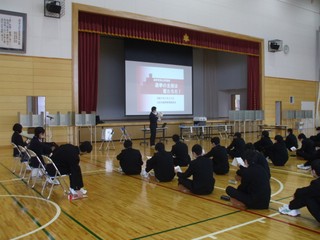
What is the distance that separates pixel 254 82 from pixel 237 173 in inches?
602

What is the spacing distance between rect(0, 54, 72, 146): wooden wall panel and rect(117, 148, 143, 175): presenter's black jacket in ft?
19.1

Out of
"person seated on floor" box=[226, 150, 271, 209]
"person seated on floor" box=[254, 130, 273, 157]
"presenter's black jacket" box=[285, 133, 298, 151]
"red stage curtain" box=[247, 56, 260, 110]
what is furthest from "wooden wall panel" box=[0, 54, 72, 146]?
"red stage curtain" box=[247, 56, 260, 110]

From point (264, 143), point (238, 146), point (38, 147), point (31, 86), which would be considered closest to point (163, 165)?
point (38, 147)

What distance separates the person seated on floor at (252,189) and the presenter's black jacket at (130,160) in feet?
9.28

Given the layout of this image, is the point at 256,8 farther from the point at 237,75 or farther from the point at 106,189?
the point at 106,189

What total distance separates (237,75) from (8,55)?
47.3 ft

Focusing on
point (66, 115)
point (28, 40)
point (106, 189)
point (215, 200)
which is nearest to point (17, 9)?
point (28, 40)

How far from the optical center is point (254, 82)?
1922 centimetres

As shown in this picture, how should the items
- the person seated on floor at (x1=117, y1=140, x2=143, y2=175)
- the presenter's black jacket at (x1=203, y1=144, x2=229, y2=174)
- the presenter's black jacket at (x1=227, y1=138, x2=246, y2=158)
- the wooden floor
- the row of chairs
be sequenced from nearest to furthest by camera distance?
the wooden floor → the row of chairs → the person seated on floor at (x1=117, y1=140, x2=143, y2=175) → the presenter's black jacket at (x1=203, y1=144, x2=229, y2=174) → the presenter's black jacket at (x1=227, y1=138, x2=246, y2=158)

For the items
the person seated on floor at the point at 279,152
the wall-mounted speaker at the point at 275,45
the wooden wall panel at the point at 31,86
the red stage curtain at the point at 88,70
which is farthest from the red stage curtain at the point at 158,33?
the person seated on floor at the point at 279,152

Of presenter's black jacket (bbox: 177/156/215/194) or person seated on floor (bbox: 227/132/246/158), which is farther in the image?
person seated on floor (bbox: 227/132/246/158)

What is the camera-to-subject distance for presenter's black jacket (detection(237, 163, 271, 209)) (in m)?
4.36

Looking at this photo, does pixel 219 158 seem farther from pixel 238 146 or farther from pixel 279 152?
pixel 279 152

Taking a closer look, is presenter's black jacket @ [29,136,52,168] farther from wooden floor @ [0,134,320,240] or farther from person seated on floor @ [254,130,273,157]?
person seated on floor @ [254,130,273,157]
